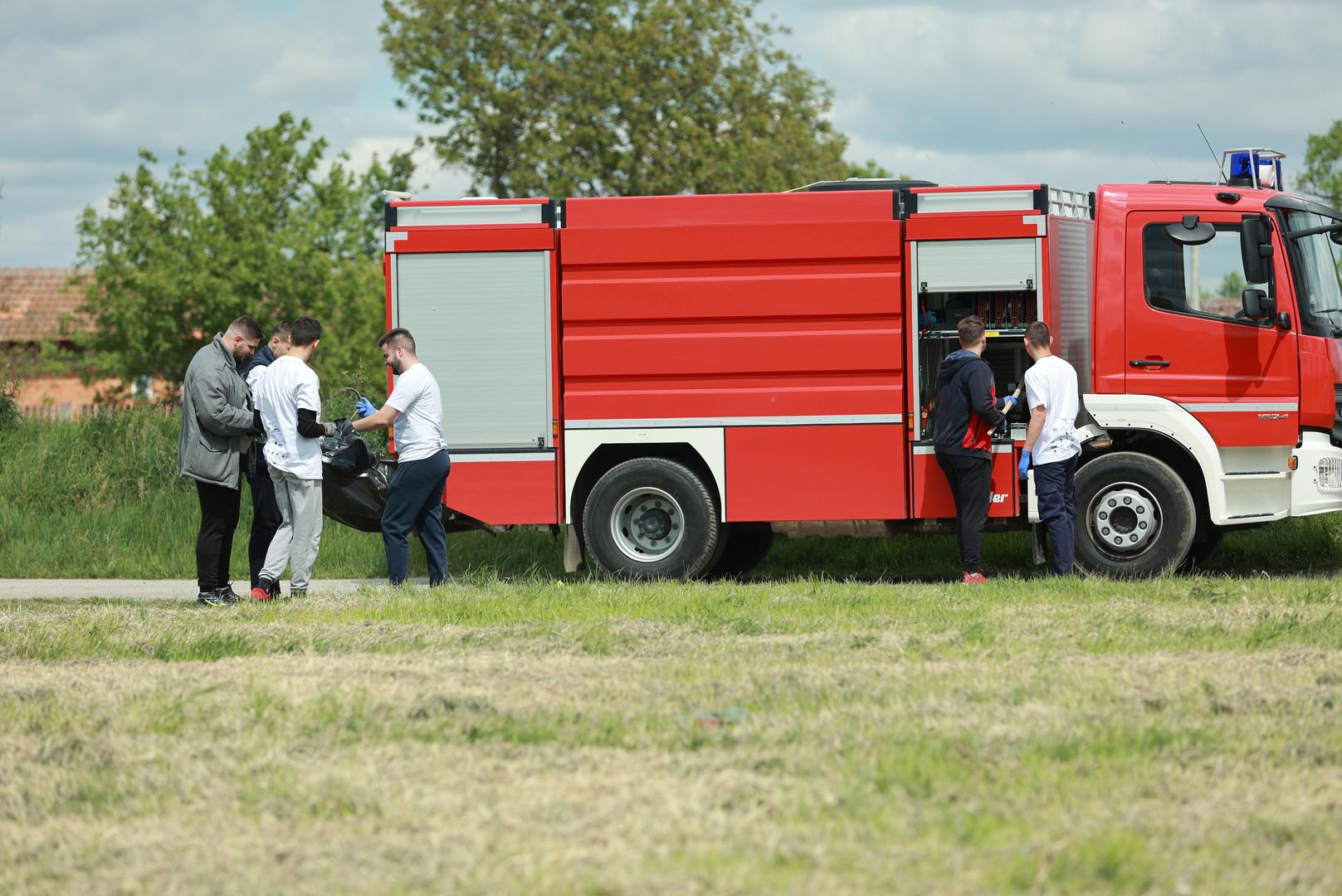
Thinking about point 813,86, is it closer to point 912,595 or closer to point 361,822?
point 912,595

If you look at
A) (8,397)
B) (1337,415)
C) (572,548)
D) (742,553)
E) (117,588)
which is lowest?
(117,588)

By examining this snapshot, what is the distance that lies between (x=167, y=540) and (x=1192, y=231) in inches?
352

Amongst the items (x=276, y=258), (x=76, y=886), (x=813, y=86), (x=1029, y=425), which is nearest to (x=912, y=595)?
(x=1029, y=425)

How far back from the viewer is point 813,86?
36781mm

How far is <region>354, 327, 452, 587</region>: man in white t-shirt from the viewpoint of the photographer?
9781 mm

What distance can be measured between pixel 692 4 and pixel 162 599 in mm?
25647

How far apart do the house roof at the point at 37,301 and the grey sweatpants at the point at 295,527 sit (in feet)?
128

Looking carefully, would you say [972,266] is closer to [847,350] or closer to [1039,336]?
[1039,336]

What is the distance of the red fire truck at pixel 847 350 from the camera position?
10.2 m

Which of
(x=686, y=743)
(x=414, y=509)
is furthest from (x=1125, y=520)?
(x=686, y=743)

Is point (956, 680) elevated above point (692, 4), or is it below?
below

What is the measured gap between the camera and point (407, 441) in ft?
32.3

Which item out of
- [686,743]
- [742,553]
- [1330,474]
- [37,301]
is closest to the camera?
[686,743]

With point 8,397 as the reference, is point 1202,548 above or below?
below
